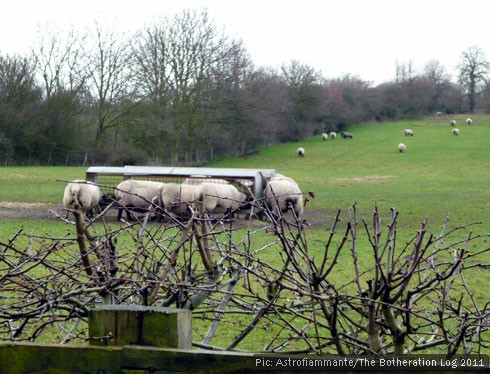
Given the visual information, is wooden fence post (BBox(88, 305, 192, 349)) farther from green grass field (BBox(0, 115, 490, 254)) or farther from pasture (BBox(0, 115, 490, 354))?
green grass field (BBox(0, 115, 490, 254))

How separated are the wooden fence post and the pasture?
134 centimetres

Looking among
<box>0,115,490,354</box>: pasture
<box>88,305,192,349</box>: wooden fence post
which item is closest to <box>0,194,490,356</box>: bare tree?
<box>88,305,192,349</box>: wooden fence post

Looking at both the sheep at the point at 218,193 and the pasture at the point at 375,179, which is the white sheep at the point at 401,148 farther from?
the sheep at the point at 218,193

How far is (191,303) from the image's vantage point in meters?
3.36

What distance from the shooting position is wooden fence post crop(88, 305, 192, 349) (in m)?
2.55

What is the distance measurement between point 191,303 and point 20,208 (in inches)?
810

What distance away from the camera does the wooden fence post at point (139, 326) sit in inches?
101

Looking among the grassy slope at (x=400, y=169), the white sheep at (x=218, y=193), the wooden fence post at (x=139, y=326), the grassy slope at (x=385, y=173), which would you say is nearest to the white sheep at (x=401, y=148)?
the grassy slope at (x=400, y=169)

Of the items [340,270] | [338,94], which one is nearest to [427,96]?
[338,94]

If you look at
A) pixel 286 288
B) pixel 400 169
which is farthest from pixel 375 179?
pixel 286 288

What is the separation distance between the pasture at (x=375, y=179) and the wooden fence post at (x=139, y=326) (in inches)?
52.6

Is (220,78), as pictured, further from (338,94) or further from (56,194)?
(338,94)

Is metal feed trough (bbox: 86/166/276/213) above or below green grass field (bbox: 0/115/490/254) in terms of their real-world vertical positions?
above

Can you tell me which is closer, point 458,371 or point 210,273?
point 458,371
